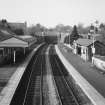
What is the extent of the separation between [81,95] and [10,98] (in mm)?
5848

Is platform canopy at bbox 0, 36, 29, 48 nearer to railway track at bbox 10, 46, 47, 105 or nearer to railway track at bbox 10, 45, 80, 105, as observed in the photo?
railway track at bbox 10, 45, 80, 105

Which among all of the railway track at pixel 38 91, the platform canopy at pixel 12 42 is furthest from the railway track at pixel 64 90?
the platform canopy at pixel 12 42

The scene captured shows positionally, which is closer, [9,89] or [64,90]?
[9,89]

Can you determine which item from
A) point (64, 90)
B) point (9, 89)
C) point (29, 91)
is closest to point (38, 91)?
point (29, 91)

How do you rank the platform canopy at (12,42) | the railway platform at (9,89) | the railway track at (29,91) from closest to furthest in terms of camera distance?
the railway platform at (9,89)
the railway track at (29,91)
the platform canopy at (12,42)

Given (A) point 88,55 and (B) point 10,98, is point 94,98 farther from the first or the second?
(A) point 88,55

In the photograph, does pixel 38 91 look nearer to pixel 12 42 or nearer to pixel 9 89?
pixel 9 89

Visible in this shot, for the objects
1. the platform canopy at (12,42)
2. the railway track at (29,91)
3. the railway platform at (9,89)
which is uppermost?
the platform canopy at (12,42)

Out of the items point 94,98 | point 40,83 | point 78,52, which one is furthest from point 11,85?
point 78,52

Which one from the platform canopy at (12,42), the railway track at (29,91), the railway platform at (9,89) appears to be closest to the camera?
the railway platform at (9,89)

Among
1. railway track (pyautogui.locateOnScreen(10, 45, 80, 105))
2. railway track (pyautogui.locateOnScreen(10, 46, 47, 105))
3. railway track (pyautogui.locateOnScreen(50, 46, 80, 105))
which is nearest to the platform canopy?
railway track (pyautogui.locateOnScreen(10, 45, 80, 105))

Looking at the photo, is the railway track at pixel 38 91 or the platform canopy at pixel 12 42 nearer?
the railway track at pixel 38 91

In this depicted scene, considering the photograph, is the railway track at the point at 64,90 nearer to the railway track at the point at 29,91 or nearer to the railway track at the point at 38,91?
the railway track at the point at 38,91

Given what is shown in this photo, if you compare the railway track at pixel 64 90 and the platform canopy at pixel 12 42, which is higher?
the platform canopy at pixel 12 42
